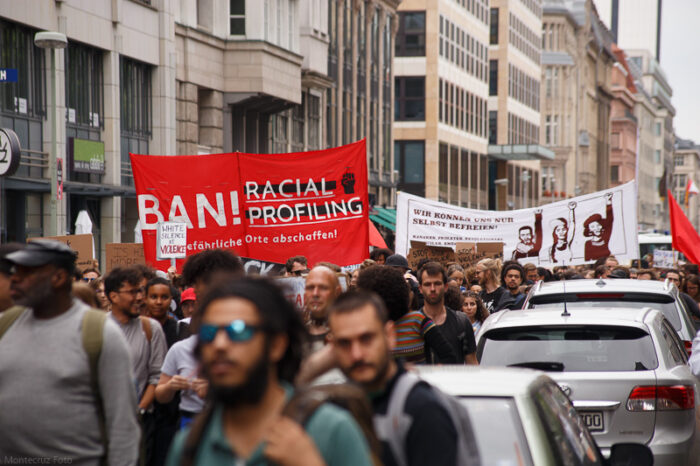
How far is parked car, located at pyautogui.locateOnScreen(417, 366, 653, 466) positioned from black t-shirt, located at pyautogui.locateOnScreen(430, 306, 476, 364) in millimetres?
2916

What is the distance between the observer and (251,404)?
298 cm

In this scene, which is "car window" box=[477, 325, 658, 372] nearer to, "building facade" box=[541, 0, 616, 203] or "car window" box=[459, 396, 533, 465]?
"car window" box=[459, 396, 533, 465]

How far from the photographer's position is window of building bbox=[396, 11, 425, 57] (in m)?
63.9

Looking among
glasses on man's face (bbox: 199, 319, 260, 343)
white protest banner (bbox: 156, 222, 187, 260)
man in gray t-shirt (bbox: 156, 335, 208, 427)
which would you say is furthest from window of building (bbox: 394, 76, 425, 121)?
glasses on man's face (bbox: 199, 319, 260, 343)

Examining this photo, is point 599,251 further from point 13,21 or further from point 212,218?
point 13,21

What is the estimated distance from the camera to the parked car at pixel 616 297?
10.7 meters

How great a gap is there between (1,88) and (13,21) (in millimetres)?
1334

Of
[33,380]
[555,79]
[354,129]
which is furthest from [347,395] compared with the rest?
[555,79]

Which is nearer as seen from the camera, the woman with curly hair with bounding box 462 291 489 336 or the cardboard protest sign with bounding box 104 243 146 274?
the woman with curly hair with bounding box 462 291 489 336

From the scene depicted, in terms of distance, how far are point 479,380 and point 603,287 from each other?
6.07 metres

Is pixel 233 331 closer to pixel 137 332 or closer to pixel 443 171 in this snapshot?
pixel 137 332

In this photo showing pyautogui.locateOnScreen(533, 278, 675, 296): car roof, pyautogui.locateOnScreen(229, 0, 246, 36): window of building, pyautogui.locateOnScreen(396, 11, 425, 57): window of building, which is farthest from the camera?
pyautogui.locateOnScreen(396, 11, 425, 57): window of building

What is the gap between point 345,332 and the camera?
3.75 m

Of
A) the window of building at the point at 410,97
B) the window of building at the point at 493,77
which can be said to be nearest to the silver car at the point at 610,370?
the window of building at the point at 410,97
